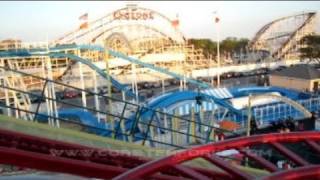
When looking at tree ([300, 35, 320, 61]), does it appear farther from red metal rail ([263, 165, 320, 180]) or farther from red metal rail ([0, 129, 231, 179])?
red metal rail ([263, 165, 320, 180])

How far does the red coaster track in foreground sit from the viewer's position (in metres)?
2.91

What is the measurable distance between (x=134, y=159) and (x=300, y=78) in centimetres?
2095

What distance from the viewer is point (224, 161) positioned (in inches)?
128

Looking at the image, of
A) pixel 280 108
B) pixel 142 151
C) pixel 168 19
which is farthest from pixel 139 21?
pixel 142 151

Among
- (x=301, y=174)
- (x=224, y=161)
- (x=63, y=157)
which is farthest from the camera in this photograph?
(x=63, y=157)

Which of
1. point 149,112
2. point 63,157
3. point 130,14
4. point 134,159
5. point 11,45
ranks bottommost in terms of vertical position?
point 149,112

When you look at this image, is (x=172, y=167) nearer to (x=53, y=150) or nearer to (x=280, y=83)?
(x=53, y=150)

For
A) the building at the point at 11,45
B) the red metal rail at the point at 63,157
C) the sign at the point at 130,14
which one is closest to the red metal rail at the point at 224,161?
the red metal rail at the point at 63,157

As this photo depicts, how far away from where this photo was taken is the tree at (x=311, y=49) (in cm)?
3500

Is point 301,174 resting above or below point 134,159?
above

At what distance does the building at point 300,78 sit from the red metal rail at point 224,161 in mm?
19202

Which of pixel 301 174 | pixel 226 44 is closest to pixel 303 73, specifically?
pixel 301 174

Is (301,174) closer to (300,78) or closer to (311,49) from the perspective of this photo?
(300,78)

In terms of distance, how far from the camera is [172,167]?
2965mm
